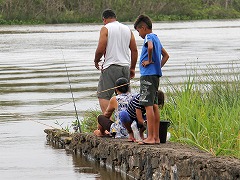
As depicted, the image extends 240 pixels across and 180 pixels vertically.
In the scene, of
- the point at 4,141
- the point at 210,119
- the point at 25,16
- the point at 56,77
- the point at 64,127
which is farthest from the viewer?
the point at 25,16

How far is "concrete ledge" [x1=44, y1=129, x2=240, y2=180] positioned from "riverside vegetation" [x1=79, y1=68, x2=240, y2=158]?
0.29m

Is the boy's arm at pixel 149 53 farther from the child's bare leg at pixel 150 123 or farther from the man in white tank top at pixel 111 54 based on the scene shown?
the man in white tank top at pixel 111 54

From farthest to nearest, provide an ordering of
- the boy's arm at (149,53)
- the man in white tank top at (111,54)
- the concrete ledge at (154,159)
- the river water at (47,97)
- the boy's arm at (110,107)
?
the man in white tank top at (111,54)
the river water at (47,97)
the boy's arm at (110,107)
the boy's arm at (149,53)
the concrete ledge at (154,159)

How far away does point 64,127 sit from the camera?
14703mm

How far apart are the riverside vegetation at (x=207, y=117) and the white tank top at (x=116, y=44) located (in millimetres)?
984

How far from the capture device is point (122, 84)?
11156 millimetres

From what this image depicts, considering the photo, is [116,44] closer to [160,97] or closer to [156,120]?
[160,97]

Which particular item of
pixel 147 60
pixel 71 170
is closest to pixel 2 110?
pixel 71 170

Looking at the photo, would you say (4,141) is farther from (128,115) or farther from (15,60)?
(15,60)

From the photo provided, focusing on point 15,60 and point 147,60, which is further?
point 15,60

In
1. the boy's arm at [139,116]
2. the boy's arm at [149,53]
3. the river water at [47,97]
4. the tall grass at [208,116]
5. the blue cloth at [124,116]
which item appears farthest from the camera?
the river water at [47,97]

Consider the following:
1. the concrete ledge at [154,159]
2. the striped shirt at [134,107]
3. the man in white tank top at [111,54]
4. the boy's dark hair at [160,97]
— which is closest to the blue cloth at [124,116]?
the striped shirt at [134,107]

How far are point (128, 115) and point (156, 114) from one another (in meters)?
0.56

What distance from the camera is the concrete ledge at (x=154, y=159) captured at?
27.0 feet
